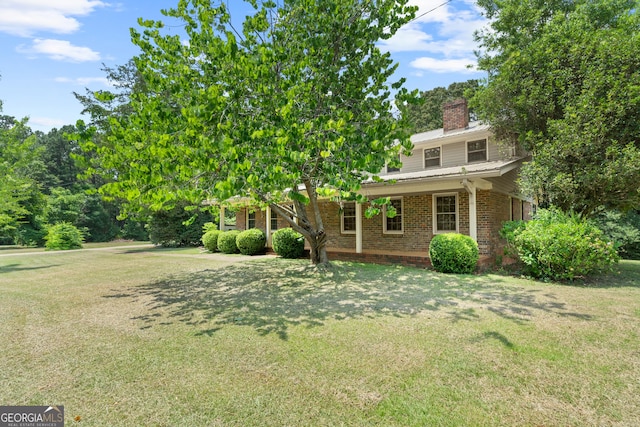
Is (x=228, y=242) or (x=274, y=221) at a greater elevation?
(x=274, y=221)

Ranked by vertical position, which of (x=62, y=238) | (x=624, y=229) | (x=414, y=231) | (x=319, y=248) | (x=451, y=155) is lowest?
(x=62, y=238)

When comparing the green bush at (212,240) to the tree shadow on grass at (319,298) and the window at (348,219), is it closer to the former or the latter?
the window at (348,219)

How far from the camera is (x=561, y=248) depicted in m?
7.57

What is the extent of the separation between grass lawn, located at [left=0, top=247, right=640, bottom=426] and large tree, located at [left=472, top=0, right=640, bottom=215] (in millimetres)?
4052

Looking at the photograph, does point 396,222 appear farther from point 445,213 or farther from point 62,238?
point 62,238

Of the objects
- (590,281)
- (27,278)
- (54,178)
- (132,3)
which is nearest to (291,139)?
(132,3)

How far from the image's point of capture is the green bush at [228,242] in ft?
50.0

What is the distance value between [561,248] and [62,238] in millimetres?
25483

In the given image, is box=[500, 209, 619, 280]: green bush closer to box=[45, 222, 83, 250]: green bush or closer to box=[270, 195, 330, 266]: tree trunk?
box=[270, 195, 330, 266]: tree trunk

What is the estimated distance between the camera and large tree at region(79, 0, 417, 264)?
5.54m

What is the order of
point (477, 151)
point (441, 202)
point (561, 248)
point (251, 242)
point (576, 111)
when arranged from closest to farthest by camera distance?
point (561, 248)
point (576, 111)
point (441, 202)
point (477, 151)
point (251, 242)

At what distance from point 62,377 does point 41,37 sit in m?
7.89

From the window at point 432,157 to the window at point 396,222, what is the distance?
11.0 feet

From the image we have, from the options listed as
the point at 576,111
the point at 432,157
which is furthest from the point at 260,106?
the point at 432,157
